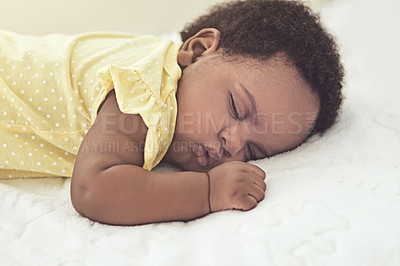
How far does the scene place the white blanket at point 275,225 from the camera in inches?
22.5

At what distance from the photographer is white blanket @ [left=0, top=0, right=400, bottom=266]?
1.87 feet

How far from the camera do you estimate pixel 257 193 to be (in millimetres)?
720

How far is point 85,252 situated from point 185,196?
0.60ft

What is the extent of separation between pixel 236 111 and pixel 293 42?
0.71 feet

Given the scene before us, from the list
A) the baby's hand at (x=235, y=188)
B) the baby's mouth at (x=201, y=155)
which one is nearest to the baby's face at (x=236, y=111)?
the baby's mouth at (x=201, y=155)

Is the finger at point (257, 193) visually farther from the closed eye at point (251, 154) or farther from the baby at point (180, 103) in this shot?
the closed eye at point (251, 154)

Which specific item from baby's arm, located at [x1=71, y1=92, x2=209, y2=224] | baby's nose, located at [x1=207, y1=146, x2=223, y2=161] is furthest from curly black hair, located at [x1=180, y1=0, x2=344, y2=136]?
baby's arm, located at [x1=71, y1=92, x2=209, y2=224]

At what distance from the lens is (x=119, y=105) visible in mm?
761

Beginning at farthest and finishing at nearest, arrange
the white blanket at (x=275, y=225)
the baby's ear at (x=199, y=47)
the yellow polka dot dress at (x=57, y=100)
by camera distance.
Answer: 1. the baby's ear at (x=199, y=47)
2. the yellow polka dot dress at (x=57, y=100)
3. the white blanket at (x=275, y=225)

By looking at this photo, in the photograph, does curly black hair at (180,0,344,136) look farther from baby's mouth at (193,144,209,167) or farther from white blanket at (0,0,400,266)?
baby's mouth at (193,144,209,167)

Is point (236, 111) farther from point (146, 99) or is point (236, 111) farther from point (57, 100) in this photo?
point (57, 100)

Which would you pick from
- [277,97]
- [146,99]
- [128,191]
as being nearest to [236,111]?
[277,97]

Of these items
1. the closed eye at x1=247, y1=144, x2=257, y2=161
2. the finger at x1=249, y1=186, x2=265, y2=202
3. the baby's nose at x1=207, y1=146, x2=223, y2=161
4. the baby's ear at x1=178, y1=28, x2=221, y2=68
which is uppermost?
the baby's ear at x1=178, y1=28, x2=221, y2=68

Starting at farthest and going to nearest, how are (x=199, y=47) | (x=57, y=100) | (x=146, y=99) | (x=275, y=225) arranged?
1. (x=199, y=47)
2. (x=57, y=100)
3. (x=146, y=99)
4. (x=275, y=225)
